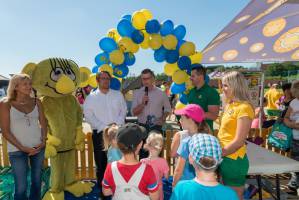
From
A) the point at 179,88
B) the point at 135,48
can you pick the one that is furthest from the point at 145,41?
the point at 179,88

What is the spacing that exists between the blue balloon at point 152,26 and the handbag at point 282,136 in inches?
104

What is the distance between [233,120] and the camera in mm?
2516

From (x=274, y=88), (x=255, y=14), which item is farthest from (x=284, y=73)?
(x=255, y=14)

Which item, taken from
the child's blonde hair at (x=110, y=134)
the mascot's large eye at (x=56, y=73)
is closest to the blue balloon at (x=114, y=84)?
the mascot's large eye at (x=56, y=73)

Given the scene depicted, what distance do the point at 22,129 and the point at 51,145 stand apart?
49 centimetres

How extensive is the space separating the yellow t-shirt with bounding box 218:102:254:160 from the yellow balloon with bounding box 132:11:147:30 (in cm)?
233

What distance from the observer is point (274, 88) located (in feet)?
31.0

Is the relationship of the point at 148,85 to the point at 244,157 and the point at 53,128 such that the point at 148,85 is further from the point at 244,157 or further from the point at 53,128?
the point at 244,157

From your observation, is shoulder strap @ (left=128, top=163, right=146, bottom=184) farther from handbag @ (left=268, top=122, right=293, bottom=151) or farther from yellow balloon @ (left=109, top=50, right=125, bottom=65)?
handbag @ (left=268, top=122, right=293, bottom=151)

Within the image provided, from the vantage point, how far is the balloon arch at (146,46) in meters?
4.32

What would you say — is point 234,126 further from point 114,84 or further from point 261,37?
point 114,84

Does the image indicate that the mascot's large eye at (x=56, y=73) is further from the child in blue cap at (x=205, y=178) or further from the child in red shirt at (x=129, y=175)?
the child in blue cap at (x=205, y=178)

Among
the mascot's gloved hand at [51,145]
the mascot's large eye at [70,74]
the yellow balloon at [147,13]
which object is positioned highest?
the yellow balloon at [147,13]

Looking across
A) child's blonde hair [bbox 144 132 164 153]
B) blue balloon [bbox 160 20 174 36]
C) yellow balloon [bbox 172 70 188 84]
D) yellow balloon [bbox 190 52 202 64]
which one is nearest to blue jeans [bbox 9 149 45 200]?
child's blonde hair [bbox 144 132 164 153]
